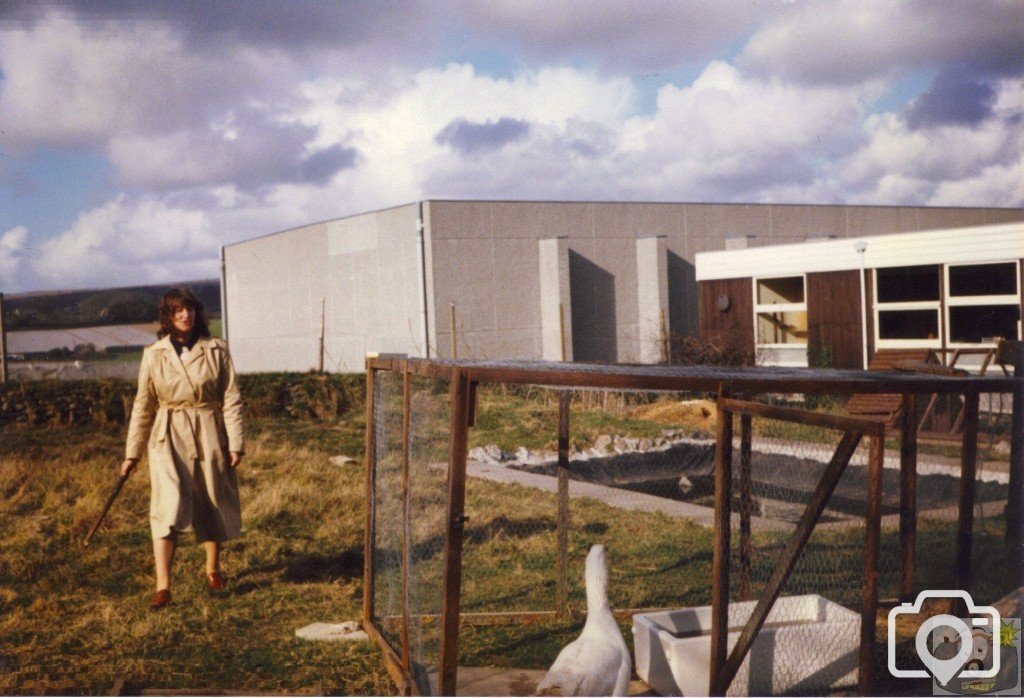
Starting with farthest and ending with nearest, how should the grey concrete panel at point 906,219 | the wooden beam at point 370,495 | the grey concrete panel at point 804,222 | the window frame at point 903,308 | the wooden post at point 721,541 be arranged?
the grey concrete panel at point 906,219 < the grey concrete panel at point 804,222 < the window frame at point 903,308 < the wooden beam at point 370,495 < the wooden post at point 721,541

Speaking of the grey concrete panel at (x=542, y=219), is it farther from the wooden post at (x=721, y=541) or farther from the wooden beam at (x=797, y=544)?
the wooden beam at (x=797, y=544)

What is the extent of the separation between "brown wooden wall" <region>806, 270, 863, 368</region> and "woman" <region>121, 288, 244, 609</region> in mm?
13648

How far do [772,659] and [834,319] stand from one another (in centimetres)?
1440

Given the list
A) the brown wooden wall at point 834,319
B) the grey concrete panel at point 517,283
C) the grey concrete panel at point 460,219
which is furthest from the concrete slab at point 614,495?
the grey concrete panel at point 517,283

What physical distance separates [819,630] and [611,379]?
1.48 metres

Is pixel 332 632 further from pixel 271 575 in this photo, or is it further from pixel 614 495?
pixel 614 495

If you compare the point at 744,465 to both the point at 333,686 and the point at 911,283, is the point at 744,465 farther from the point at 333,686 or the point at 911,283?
the point at 911,283

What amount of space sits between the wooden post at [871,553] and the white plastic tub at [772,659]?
100 centimetres

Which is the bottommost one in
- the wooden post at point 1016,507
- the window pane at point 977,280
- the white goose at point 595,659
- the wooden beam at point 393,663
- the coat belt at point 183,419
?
the wooden beam at point 393,663

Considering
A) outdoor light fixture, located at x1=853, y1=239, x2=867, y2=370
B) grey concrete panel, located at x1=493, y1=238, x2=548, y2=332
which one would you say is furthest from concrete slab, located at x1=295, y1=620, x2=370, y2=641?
grey concrete panel, located at x1=493, y1=238, x2=548, y2=332

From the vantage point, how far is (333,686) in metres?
4.36

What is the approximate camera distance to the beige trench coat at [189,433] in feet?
17.9

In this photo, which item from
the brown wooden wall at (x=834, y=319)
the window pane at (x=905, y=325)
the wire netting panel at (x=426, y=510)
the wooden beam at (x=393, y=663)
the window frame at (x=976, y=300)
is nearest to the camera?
the wooden beam at (x=393, y=663)

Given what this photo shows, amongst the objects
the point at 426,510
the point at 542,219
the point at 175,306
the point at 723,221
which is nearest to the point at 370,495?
the point at 426,510
